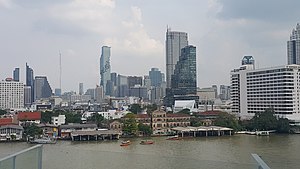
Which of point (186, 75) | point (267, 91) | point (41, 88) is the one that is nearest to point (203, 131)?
point (267, 91)

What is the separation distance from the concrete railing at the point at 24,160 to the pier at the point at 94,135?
11777mm

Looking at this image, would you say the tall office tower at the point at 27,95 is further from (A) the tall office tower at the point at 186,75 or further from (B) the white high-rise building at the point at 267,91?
(B) the white high-rise building at the point at 267,91

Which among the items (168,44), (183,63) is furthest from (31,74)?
(183,63)

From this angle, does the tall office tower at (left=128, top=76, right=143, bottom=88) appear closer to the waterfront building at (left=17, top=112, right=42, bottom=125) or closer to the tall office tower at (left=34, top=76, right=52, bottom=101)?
the tall office tower at (left=34, top=76, right=52, bottom=101)

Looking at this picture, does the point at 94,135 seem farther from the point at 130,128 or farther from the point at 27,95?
the point at 27,95

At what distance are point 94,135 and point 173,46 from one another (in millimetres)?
32579

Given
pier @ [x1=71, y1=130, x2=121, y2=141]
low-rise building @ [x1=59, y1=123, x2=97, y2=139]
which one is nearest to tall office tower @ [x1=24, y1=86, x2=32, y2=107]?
low-rise building @ [x1=59, y1=123, x2=97, y2=139]

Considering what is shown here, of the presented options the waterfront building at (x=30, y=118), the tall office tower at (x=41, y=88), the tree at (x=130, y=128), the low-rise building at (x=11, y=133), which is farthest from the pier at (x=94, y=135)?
the tall office tower at (x=41, y=88)

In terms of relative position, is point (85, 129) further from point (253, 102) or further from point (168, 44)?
point (168, 44)

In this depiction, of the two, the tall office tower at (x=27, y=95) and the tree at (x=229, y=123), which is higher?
the tall office tower at (x=27, y=95)

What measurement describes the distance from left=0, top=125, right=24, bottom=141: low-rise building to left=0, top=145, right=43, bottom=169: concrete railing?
1237 cm

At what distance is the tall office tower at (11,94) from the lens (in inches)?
1457

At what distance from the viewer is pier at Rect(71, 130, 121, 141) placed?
1280 centimetres

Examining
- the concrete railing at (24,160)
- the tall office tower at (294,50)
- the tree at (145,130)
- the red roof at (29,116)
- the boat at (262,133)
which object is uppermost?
the tall office tower at (294,50)
